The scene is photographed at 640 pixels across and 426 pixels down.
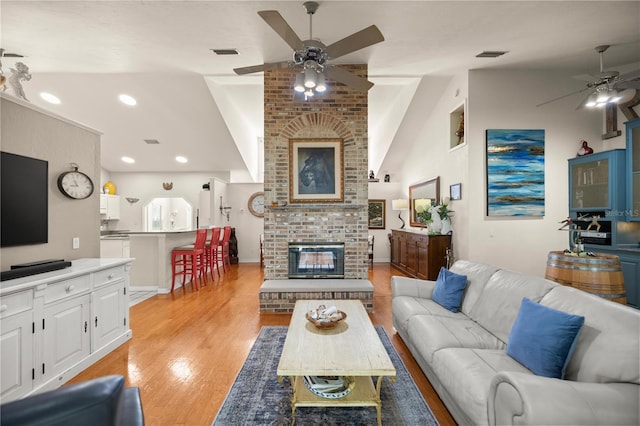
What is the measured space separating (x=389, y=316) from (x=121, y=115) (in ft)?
21.3

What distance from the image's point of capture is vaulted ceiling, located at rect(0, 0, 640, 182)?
9.82 feet

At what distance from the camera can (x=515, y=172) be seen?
4.45 metres

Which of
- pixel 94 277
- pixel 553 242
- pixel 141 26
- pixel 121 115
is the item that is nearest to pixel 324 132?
pixel 141 26

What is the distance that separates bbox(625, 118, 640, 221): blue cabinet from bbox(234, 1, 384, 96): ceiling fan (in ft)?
12.2

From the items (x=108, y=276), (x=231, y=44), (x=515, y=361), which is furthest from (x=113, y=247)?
(x=515, y=361)

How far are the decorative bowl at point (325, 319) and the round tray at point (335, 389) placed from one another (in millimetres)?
369

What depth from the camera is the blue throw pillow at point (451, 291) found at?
9.11 ft

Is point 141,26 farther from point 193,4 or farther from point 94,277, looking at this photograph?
point 94,277

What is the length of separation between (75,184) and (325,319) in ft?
9.29

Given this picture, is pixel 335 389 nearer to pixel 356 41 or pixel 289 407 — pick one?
pixel 289 407

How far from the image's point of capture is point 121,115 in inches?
238

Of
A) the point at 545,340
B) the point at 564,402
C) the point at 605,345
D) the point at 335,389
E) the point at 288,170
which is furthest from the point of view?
the point at 288,170

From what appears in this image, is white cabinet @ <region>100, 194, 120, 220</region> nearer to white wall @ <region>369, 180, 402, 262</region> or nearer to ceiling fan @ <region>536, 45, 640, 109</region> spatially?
white wall @ <region>369, 180, 402, 262</region>

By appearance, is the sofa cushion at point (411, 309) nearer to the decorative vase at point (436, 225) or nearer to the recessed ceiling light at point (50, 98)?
the decorative vase at point (436, 225)
